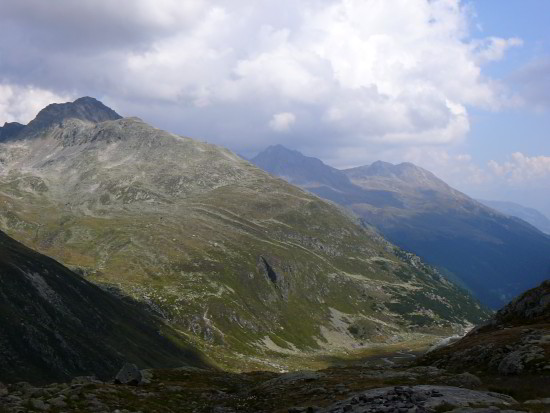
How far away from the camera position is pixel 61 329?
415ft

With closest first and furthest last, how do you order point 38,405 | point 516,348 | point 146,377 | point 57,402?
point 38,405
point 57,402
point 516,348
point 146,377

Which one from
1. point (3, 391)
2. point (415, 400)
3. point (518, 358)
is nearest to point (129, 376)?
point (3, 391)

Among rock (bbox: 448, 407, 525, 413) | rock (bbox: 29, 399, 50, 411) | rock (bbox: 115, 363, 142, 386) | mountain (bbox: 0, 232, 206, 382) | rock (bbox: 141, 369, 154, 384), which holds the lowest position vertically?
mountain (bbox: 0, 232, 206, 382)

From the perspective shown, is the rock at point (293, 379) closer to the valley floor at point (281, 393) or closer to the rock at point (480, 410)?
the valley floor at point (281, 393)

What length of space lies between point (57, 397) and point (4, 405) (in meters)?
4.13

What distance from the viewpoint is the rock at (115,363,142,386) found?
4753cm

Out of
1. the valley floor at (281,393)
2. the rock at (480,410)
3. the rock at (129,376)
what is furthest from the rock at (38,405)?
the rock at (480,410)

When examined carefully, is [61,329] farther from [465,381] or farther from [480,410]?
[480,410]

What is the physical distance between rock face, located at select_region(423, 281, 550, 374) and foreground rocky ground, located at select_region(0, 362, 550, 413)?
5.86 feet

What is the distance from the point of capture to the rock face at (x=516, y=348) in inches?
1548

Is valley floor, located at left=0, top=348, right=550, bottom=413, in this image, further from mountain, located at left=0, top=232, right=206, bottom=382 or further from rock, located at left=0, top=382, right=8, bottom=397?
mountain, located at left=0, top=232, right=206, bottom=382

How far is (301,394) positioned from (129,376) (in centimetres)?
1890

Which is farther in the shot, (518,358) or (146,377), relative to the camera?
(146,377)

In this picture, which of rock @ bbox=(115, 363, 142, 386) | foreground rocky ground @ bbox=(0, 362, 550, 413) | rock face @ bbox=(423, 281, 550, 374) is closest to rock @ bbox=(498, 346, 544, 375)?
rock face @ bbox=(423, 281, 550, 374)
